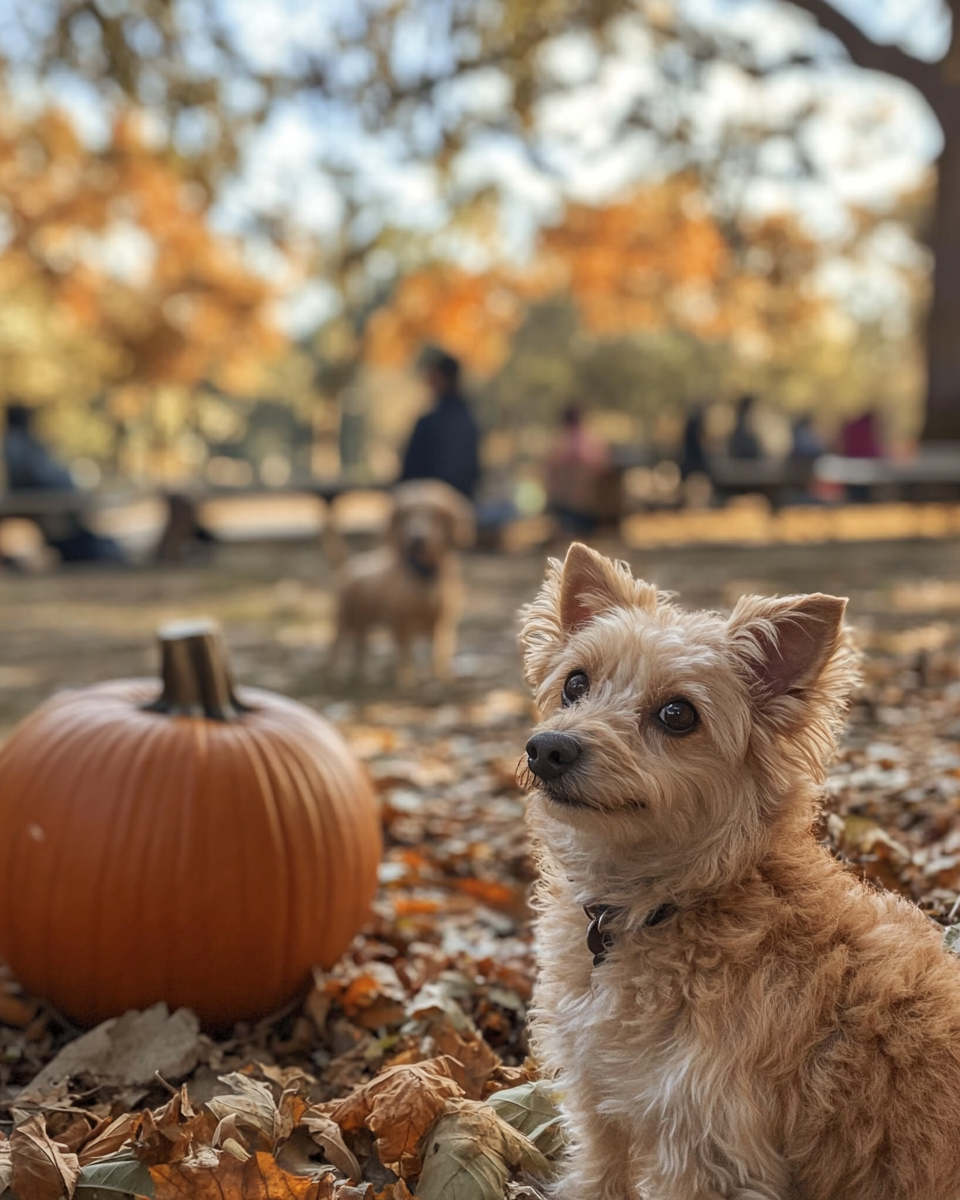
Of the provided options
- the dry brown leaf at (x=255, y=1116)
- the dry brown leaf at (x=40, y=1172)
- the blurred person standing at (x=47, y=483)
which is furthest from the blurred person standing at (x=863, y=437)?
the dry brown leaf at (x=40, y=1172)

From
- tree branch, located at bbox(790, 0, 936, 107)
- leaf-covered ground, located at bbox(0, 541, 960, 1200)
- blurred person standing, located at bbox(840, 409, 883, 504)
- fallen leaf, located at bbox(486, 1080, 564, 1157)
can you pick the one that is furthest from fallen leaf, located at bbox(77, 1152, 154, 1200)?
blurred person standing, located at bbox(840, 409, 883, 504)

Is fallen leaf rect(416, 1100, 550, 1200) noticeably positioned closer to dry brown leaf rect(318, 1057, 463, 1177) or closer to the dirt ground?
dry brown leaf rect(318, 1057, 463, 1177)

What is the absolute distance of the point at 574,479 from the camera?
762 inches

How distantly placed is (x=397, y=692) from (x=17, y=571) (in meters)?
10.5

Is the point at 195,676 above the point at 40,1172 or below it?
above

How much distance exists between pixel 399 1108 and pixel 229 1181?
18.7 inches

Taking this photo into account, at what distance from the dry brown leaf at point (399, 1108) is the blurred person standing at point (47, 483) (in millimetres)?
15564

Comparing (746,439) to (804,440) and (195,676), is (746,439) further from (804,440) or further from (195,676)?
(195,676)

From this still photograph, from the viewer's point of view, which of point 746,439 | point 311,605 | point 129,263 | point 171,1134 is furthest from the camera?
point 129,263

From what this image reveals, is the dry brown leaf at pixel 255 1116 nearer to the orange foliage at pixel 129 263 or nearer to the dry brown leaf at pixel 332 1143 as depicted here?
the dry brown leaf at pixel 332 1143

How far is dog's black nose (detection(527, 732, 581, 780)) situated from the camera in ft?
7.67

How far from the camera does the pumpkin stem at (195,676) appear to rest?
160 inches

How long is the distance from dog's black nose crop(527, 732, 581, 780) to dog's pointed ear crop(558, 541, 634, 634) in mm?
481

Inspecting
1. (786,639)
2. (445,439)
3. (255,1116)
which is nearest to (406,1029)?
(255,1116)
